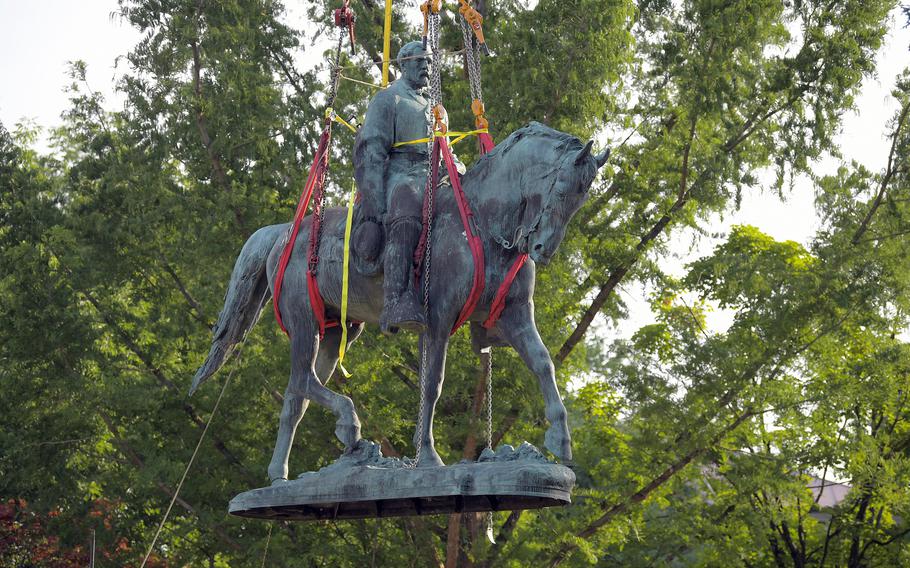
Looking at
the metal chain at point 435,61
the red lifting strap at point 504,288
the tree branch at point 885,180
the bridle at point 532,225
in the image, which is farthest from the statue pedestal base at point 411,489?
the tree branch at point 885,180

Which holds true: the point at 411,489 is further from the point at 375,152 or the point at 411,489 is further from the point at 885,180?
the point at 885,180

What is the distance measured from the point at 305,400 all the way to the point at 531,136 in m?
2.44

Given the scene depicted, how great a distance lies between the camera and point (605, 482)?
1836 centimetres

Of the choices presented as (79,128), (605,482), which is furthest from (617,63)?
(79,128)

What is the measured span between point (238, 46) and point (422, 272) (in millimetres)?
9721

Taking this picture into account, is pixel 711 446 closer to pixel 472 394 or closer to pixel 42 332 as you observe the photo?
pixel 472 394

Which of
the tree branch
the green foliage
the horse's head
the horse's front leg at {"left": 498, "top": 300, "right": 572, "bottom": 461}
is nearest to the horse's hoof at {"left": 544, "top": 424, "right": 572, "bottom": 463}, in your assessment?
the horse's front leg at {"left": 498, "top": 300, "right": 572, "bottom": 461}

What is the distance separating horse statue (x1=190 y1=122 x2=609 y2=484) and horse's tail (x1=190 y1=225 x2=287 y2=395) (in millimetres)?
149

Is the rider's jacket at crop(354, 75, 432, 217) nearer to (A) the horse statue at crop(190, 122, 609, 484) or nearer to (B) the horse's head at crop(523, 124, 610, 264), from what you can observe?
(A) the horse statue at crop(190, 122, 609, 484)

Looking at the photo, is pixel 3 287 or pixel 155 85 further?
pixel 3 287

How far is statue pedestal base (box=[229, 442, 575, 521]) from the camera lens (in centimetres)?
772

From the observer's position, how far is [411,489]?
316 inches

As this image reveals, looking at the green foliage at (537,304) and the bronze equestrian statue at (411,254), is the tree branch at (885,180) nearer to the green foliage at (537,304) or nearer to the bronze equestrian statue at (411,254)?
the green foliage at (537,304)

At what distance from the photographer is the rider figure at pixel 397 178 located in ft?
27.3
